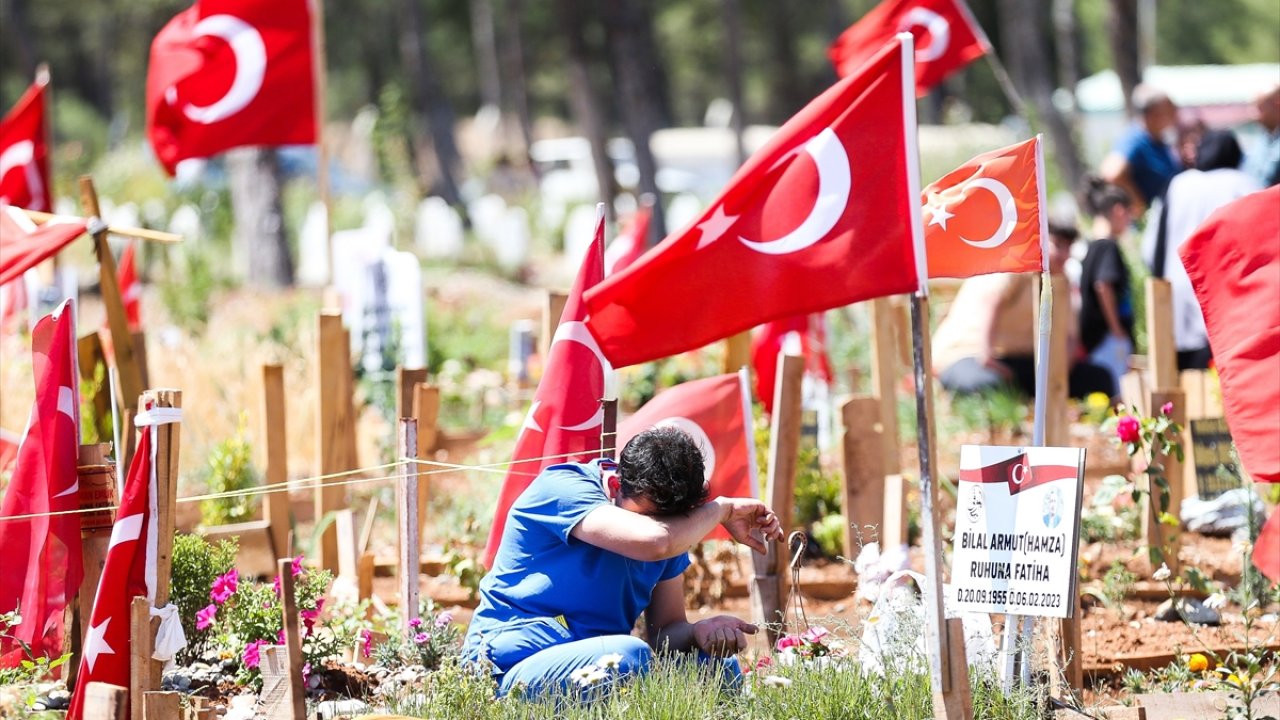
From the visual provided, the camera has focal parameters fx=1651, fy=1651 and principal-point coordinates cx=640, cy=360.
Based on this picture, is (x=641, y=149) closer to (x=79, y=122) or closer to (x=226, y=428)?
(x=226, y=428)

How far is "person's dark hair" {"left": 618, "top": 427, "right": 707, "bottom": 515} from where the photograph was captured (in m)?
4.44

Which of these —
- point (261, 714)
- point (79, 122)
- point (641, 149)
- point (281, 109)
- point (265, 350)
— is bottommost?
point (261, 714)

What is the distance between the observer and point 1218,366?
4492mm

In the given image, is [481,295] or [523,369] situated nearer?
[523,369]

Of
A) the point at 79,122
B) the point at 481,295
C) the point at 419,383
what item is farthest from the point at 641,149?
the point at 79,122

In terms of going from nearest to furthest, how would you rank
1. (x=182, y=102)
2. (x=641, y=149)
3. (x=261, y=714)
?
(x=261, y=714), (x=182, y=102), (x=641, y=149)

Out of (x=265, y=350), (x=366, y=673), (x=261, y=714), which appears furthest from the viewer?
(x=265, y=350)

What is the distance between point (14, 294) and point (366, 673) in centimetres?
712

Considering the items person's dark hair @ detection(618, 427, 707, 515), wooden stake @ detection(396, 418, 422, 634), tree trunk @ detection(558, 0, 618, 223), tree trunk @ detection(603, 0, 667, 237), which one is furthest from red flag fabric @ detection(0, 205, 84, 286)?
tree trunk @ detection(558, 0, 618, 223)

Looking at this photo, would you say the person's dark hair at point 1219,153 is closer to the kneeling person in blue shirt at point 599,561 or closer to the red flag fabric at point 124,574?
the kneeling person in blue shirt at point 599,561

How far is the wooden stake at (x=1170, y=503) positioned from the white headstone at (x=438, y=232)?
14751 millimetres

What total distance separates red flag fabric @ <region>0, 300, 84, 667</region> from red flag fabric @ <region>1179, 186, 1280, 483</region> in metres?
3.23

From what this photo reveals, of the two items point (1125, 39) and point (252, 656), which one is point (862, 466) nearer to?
point (252, 656)

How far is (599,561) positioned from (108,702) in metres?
1.42
